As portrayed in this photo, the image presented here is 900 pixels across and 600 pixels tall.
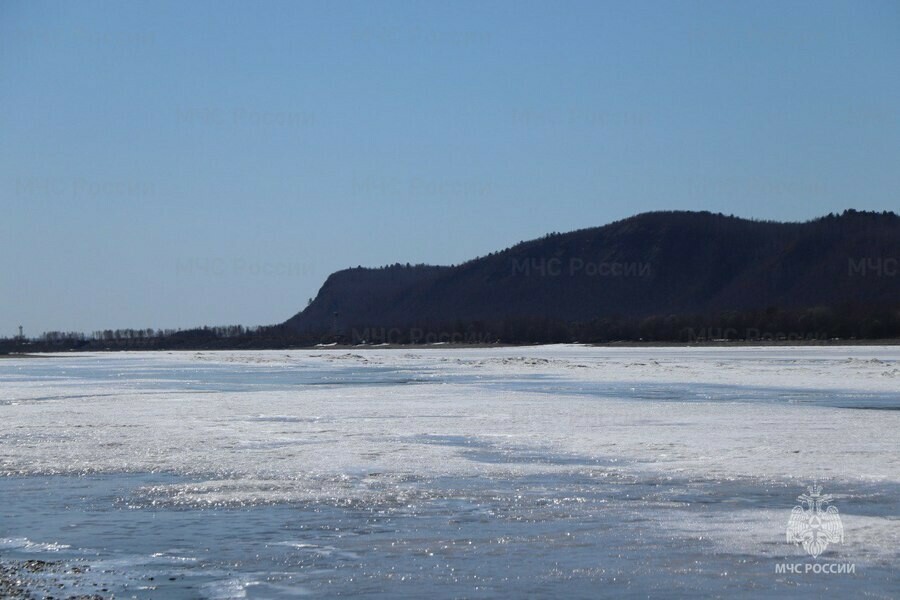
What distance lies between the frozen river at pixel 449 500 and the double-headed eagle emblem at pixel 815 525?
93mm

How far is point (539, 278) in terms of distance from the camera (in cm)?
17200

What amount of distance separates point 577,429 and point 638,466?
4.23 metres

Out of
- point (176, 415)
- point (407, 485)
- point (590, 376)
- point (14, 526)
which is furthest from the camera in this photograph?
point (590, 376)

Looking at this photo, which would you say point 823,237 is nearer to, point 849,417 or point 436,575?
point 849,417

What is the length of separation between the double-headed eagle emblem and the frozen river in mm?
93

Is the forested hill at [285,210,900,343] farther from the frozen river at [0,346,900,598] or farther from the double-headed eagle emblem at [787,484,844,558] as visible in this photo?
the double-headed eagle emblem at [787,484,844,558]

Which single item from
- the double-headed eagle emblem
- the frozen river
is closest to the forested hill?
the frozen river

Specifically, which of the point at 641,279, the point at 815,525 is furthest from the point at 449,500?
the point at 641,279

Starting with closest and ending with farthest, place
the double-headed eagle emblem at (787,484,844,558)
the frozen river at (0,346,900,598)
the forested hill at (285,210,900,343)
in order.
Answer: the frozen river at (0,346,900,598)
the double-headed eagle emblem at (787,484,844,558)
the forested hill at (285,210,900,343)

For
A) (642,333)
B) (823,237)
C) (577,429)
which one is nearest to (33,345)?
A: (642,333)

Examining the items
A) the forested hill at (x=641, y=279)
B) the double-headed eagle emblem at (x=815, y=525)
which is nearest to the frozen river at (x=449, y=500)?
the double-headed eagle emblem at (x=815, y=525)

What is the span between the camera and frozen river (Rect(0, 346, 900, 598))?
7.32 m

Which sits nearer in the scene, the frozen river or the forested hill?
the frozen river

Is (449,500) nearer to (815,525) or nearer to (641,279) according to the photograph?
(815,525)
